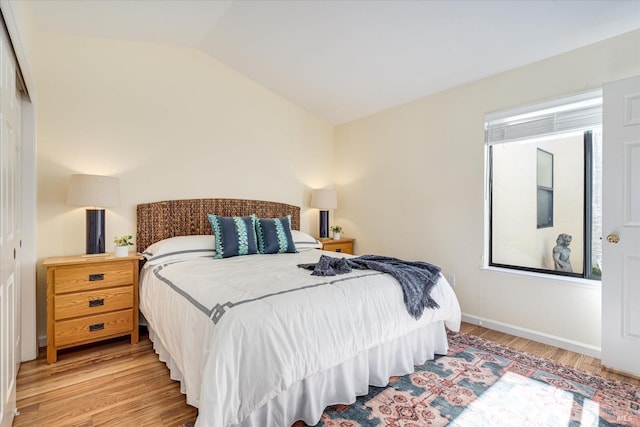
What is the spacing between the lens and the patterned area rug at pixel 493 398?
1.74 m

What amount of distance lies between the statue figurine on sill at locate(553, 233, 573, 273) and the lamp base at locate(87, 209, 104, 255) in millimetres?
4136

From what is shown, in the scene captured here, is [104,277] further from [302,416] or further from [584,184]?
[584,184]

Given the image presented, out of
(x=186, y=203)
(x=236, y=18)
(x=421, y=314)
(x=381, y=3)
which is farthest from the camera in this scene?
(x=186, y=203)

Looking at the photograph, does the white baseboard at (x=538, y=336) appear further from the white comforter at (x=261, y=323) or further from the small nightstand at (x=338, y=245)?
the small nightstand at (x=338, y=245)

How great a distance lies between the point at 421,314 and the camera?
Answer: 2182 mm

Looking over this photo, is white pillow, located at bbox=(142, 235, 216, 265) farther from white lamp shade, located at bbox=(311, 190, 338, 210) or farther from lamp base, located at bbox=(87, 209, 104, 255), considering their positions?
white lamp shade, located at bbox=(311, 190, 338, 210)

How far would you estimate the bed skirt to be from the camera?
1601 millimetres

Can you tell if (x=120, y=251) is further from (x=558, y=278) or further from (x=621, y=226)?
(x=621, y=226)

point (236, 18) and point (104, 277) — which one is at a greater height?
point (236, 18)

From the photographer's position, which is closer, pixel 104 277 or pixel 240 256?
pixel 104 277

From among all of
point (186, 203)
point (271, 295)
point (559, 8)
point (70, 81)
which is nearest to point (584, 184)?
point (559, 8)

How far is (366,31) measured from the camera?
276 centimetres

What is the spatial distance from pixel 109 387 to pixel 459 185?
3.46 metres

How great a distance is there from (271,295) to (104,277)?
5.85 ft
